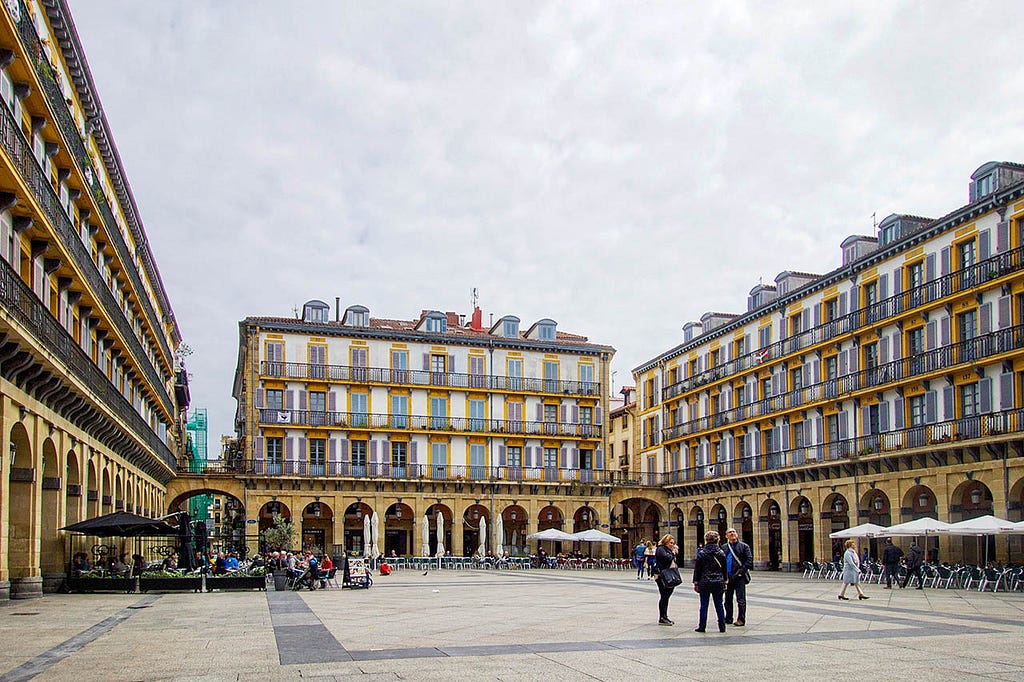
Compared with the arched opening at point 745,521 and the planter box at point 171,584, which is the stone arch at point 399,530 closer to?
the arched opening at point 745,521

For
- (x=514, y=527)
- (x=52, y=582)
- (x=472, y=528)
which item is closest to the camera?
(x=52, y=582)

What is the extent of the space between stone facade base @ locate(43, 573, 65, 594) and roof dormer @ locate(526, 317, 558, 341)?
138 feet

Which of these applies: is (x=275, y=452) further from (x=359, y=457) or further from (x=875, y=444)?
(x=875, y=444)

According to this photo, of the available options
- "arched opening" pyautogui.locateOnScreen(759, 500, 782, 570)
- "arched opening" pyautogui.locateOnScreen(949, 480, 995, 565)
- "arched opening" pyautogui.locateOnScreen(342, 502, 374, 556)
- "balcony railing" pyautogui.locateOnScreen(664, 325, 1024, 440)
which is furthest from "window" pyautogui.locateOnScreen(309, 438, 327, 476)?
"arched opening" pyautogui.locateOnScreen(949, 480, 995, 565)

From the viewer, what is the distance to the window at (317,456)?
6112cm

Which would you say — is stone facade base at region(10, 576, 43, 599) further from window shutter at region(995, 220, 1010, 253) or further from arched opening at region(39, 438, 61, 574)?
window shutter at region(995, 220, 1010, 253)

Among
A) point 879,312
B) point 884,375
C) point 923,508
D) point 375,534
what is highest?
point 879,312

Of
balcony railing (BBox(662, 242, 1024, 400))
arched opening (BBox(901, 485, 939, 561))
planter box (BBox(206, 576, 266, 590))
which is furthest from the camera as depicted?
arched opening (BBox(901, 485, 939, 561))

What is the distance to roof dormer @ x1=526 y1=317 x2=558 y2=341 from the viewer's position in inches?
2735

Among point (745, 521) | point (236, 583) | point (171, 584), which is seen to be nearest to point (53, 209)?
point (171, 584)

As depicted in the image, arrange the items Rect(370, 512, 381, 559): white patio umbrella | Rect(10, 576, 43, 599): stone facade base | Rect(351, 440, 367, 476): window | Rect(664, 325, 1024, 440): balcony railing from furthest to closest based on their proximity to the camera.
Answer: Rect(351, 440, 367, 476): window < Rect(370, 512, 381, 559): white patio umbrella < Rect(664, 325, 1024, 440): balcony railing < Rect(10, 576, 43, 599): stone facade base

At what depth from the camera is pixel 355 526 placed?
64.7m

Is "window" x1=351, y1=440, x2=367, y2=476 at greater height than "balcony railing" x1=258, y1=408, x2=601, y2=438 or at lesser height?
lesser

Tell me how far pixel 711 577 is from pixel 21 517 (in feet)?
54.9
